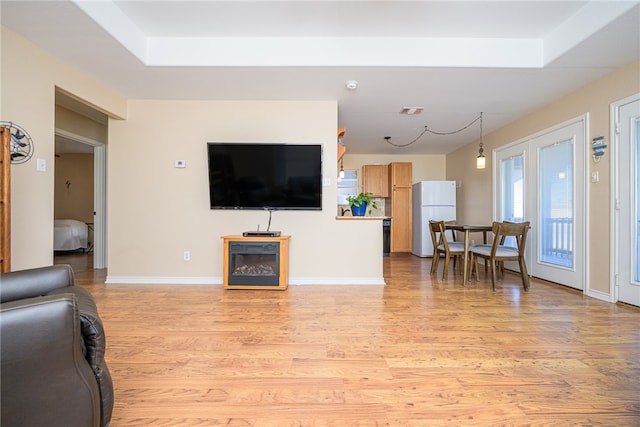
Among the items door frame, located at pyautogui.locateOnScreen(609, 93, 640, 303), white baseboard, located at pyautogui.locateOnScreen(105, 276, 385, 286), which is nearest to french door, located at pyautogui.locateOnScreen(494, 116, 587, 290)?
door frame, located at pyautogui.locateOnScreen(609, 93, 640, 303)

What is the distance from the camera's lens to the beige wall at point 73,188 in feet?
23.6

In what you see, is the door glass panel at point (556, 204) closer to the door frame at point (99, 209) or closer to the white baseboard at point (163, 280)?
the white baseboard at point (163, 280)

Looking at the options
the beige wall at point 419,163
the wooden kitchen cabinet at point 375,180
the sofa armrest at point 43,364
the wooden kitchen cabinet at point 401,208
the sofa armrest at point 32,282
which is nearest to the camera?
the sofa armrest at point 43,364

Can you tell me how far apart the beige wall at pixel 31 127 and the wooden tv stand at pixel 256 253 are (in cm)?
161

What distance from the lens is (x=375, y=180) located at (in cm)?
684

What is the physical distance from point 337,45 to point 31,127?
2.82m

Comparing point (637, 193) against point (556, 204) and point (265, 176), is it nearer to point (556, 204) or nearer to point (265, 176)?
point (556, 204)

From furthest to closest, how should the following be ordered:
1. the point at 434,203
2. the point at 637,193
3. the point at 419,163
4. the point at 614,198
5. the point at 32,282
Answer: the point at 419,163
the point at 434,203
the point at 614,198
the point at 637,193
the point at 32,282

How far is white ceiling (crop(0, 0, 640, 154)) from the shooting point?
2.32 metres

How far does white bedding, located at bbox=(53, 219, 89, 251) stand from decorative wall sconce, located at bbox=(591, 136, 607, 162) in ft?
29.2

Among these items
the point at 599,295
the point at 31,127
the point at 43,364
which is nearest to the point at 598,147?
the point at 599,295

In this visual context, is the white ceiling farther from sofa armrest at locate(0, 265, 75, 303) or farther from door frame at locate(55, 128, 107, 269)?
sofa armrest at locate(0, 265, 75, 303)

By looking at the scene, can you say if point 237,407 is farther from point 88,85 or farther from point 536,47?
point 536,47

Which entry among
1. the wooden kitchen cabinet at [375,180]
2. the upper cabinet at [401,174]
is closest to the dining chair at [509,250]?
the upper cabinet at [401,174]
